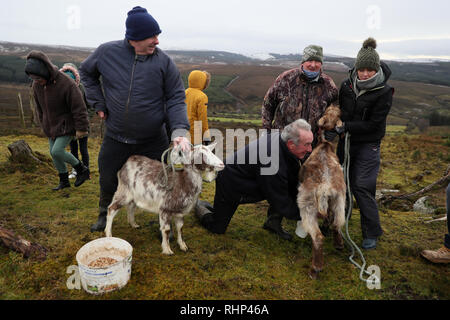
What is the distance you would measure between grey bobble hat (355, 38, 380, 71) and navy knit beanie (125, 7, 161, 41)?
3.37 metres

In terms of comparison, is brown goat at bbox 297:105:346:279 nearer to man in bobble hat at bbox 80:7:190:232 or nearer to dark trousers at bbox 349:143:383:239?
dark trousers at bbox 349:143:383:239

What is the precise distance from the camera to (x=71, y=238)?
4.99 m

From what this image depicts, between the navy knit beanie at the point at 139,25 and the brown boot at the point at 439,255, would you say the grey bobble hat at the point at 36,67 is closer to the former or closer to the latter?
the navy knit beanie at the point at 139,25

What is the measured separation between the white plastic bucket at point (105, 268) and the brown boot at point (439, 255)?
4.88 meters

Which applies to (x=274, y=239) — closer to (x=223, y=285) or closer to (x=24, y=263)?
(x=223, y=285)

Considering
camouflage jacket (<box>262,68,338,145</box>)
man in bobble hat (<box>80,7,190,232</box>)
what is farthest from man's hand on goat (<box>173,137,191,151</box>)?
camouflage jacket (<box>262,68,338,145</box>)

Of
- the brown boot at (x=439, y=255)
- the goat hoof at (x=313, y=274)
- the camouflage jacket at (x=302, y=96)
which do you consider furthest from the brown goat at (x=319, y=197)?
the brown boot at (x=439, y=255)

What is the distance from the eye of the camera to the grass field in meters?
3.89

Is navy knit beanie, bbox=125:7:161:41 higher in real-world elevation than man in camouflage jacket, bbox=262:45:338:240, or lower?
higher

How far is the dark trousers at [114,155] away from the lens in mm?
4676

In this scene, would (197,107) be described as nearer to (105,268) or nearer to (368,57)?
(368,57)
